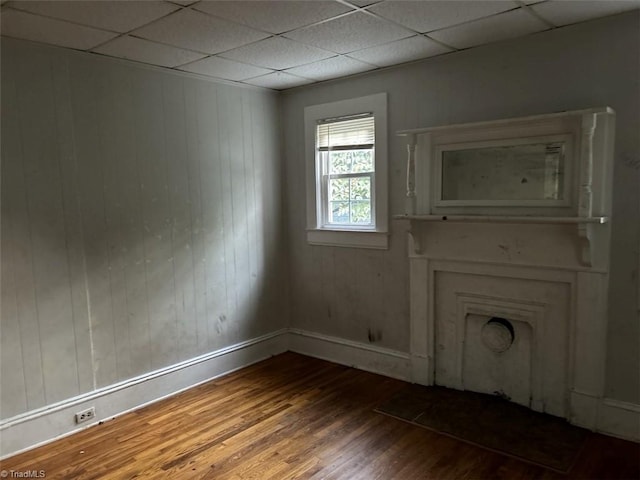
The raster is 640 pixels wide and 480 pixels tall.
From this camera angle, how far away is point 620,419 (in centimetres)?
281

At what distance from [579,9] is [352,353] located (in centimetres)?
298

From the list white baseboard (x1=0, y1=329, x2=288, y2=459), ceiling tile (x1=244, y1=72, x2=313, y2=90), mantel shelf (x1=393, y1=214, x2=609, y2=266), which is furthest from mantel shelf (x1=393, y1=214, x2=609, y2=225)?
white baseboard (x1=0, y1=329, x2=288, y2=459)

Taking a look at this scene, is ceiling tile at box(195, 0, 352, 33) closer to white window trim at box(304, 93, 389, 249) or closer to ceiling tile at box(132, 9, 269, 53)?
ceiling tile at box(132, 9, 269, 53)

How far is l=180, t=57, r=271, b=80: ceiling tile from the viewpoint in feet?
11.0

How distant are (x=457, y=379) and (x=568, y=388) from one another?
765 millimetres

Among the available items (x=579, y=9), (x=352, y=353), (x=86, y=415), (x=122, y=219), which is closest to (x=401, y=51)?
(x=579, y=9)

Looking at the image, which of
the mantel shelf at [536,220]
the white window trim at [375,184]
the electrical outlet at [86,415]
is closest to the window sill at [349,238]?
the white window trim at [375,184]

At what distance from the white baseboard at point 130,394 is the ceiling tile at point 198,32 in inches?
92.5

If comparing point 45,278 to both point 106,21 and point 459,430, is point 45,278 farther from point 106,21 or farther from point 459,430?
point 459,430

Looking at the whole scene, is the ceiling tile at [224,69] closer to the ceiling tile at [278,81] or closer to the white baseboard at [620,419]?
the ceiling tile at [278,81]

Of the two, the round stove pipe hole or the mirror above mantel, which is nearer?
the mirror above mantel

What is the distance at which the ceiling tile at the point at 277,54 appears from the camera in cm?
298

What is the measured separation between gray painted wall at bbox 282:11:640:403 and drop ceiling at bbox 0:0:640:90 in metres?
0.16

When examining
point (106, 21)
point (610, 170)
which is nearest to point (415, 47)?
point (610, 170)
